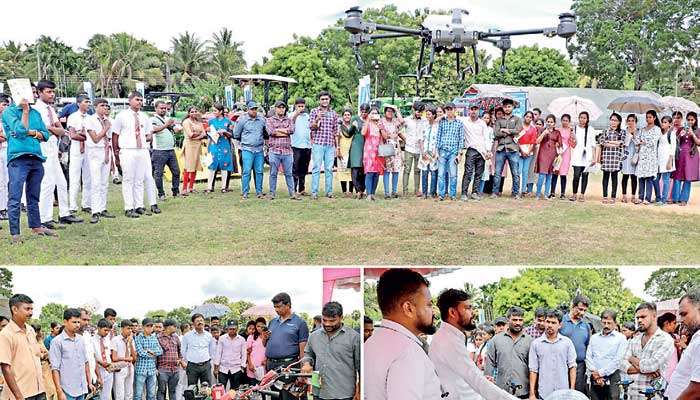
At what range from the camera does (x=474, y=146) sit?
7.18 meters

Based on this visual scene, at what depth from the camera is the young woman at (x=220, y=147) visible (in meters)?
7.74

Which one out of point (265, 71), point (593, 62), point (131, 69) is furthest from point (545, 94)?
point (131, 69)

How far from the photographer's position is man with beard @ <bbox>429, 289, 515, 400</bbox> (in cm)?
278

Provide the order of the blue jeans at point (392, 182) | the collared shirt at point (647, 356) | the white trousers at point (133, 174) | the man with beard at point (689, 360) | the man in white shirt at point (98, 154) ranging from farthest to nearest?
the blue jeans at point (392, 182) → the white trousers at point (133, 174) → the man in white shirt at point (98, 154) → the collared shirt at point (647, 356) → the man with beard at point (689, 360)

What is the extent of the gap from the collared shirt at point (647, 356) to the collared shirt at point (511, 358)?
0.45 m

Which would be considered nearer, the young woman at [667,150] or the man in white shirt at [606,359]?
the man in white shirt at [606,359]

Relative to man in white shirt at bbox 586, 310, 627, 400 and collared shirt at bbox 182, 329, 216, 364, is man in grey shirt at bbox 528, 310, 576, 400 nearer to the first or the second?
man in white shirt at bbox 586, 310, 627, 400

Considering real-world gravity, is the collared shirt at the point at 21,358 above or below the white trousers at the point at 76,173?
below

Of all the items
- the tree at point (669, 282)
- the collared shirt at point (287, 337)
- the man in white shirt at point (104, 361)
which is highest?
the tree at point (669, 282)

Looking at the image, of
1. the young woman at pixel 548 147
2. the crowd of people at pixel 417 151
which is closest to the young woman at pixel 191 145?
the crowd of people at pixel 417 151

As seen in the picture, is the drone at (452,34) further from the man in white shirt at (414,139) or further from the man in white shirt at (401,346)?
the man in white shirt at (401,346)

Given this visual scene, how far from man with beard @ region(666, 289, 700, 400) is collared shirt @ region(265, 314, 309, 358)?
1463mm

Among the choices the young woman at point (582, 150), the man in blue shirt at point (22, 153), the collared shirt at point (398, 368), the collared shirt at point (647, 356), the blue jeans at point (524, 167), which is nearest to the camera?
the collared shirt at point (398, 368)

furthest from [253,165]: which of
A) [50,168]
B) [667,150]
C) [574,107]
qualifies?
[667,150]
